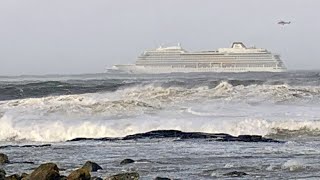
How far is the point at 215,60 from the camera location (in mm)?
107312

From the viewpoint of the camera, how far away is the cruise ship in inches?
4218

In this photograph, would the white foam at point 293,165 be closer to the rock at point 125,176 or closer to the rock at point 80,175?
the rock at point 125,176

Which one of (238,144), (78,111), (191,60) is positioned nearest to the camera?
(238,144)

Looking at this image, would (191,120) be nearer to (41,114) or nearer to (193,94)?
(41,114)

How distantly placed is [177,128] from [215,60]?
8342cm

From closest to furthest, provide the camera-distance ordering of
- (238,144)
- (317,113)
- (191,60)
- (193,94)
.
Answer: (238,144) → (317,113) → (193,94) → (191,60)

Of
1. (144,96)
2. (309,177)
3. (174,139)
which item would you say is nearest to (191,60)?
(144,96)

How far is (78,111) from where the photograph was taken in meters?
29.4

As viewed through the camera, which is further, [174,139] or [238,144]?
[174,139]

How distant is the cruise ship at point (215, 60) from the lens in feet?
351

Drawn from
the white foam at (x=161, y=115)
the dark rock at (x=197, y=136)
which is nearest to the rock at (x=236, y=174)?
the dark rock at (x=197, y=136)

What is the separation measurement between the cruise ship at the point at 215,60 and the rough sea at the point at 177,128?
Result: 208ft

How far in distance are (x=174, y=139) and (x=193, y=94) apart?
17.0m

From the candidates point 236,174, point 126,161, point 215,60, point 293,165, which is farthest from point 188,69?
point 236,174
